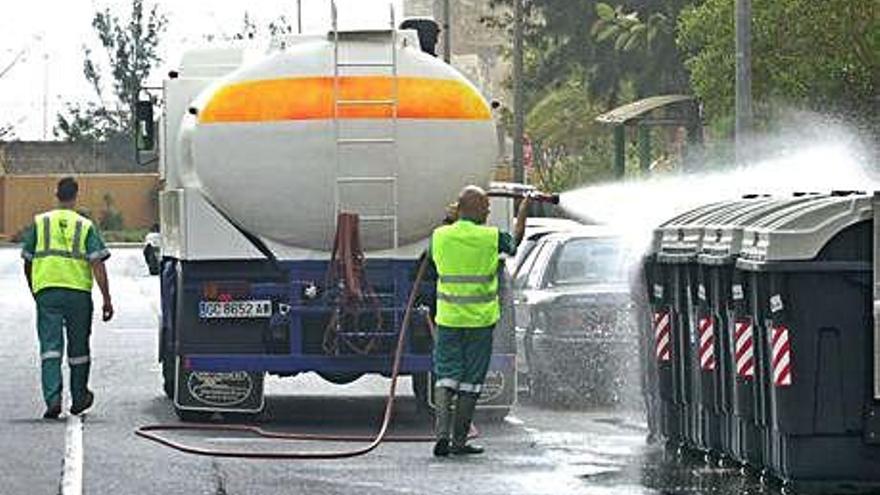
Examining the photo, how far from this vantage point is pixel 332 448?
51.9 feet

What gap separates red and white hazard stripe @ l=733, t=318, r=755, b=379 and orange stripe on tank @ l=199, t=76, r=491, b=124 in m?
4.10

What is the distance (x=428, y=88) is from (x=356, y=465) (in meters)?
3.40

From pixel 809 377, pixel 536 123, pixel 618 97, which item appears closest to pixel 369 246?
pixel 809 377

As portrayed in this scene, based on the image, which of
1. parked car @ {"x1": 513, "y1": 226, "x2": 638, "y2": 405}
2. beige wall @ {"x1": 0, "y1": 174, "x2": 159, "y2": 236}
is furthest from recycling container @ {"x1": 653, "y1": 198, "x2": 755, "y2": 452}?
beige wall @ {"x1": 0, "y1": 174, "x2": 159, "y2": 236}

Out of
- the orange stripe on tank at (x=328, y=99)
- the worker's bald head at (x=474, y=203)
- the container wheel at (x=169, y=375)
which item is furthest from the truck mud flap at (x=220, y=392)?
the worker's bald head at (x=474, y=203)

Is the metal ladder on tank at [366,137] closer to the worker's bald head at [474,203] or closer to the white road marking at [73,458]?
the worker's bald head at [474,203]

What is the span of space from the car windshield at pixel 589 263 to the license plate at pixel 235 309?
10.8ft

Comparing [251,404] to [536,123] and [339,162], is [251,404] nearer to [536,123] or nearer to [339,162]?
[339,162]

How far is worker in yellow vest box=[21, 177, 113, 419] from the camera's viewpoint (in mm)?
17766

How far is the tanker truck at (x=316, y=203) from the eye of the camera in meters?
17.0

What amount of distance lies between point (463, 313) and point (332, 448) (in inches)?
52.3

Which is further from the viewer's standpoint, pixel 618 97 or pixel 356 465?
pixel 618 97

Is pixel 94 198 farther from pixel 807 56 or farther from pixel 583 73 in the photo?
pixel 807 56

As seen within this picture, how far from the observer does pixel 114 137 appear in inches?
4058
